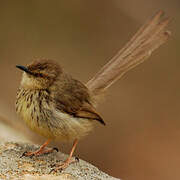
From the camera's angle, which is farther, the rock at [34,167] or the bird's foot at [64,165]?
the bird's foot at [64,165]

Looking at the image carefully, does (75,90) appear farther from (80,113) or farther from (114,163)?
(114,163)

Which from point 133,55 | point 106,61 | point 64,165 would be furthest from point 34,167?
point 106,61

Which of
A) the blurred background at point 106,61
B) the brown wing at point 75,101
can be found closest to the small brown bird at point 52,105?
the brown wing at point 75,101

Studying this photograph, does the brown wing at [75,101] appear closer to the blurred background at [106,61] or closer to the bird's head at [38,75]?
the bird's head at [38,75]

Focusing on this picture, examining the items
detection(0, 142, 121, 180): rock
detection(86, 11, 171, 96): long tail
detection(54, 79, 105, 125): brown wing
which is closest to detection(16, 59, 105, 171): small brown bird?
detection(54, 79, 105, 125): brown wing

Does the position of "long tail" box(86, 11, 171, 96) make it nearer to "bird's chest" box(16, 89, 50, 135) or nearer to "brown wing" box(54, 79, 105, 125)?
"brown wing" box(54, 79, 105, 125)

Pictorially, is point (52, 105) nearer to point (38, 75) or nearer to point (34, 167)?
point (38, 75)

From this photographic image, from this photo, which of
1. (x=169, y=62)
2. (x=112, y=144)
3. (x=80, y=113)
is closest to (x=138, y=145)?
(x=112, y=144)
